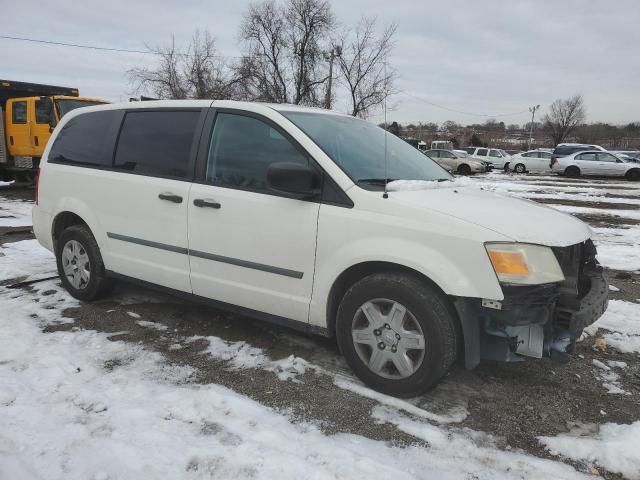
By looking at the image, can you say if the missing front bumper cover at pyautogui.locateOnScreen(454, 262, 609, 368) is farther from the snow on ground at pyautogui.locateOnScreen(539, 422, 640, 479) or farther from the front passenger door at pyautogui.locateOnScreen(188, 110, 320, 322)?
the front passenger door at pyautogui.locateOnScreen(188, 110, 320, 322)

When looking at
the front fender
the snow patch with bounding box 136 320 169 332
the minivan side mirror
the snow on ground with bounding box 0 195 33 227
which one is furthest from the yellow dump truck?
the front fender

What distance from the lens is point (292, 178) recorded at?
2.97 metres

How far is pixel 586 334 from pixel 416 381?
73.8 inches

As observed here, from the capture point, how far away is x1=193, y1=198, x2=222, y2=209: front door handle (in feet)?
11.3

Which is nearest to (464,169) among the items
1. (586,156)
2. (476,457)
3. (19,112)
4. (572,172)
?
(572,172)

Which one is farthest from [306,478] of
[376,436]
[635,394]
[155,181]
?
[155,181]

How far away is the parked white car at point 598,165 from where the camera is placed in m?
24.6

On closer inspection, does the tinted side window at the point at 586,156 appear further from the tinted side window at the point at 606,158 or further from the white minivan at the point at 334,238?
the white minivan at the point at 334,238

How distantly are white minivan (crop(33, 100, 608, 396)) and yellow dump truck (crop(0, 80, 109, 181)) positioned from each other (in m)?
9.34

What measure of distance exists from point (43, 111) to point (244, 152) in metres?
11.1

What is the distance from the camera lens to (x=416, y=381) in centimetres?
285

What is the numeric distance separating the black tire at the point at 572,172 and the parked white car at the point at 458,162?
4406mm

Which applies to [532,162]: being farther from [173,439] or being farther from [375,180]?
[173,439]

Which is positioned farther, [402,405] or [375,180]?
[375,180]
